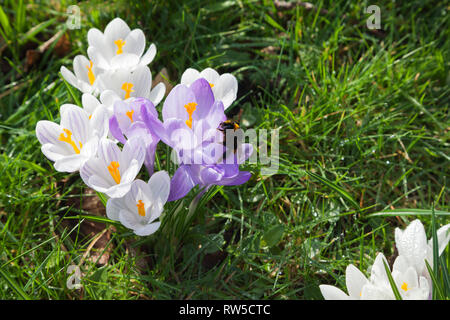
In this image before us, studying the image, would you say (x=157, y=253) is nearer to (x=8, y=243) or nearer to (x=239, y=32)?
(x=8, y=243)

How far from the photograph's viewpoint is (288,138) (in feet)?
6.70

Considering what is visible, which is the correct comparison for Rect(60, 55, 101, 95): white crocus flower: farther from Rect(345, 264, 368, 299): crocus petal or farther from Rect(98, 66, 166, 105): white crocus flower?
Rect(345, 264, 368, 299): crocus petal

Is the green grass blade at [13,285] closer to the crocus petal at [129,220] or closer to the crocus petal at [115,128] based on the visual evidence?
the crocus petal at [129,220]

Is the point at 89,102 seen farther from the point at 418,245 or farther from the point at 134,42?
the point at 418,245

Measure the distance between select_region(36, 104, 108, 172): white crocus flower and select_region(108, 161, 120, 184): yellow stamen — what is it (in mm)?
70

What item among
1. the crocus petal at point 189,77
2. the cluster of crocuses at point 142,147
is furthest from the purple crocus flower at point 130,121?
the crocus petal at point 189,77

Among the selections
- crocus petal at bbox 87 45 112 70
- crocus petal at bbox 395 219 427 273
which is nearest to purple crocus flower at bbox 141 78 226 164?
crocus petal at bbox 87 45 112 70

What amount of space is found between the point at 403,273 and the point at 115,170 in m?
0.88

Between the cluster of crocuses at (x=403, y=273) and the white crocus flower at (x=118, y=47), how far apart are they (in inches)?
40.4

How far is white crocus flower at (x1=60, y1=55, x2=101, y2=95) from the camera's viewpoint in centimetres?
164

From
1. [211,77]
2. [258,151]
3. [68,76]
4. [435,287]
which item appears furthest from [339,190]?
[68,76]

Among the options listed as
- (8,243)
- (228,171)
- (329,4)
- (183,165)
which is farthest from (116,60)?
(329,4)

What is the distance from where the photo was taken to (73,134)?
4.72 feet
